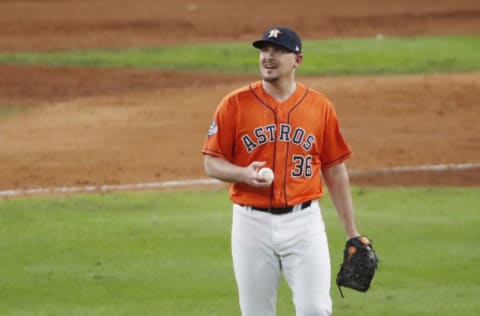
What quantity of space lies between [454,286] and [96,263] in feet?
9.59

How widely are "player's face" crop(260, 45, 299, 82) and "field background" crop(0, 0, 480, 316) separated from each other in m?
2.59

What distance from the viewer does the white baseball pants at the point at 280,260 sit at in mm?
7293

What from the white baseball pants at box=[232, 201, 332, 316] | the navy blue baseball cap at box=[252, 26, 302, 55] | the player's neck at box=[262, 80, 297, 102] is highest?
the navy blue baseball cap at box=[252, 26, 302, 55]

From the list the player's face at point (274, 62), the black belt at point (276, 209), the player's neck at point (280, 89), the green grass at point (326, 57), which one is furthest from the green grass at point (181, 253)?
the green grass at point (326, 57)

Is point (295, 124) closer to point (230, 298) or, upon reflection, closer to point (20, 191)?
point (230, 298)

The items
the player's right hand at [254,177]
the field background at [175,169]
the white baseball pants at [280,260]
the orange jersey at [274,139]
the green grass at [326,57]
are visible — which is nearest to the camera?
the player's right hand at [254,177]

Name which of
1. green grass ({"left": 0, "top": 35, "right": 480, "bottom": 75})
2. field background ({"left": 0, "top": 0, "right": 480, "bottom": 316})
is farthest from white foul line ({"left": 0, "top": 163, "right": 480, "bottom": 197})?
green grass ({"left": 0, "top": 35, "right": 480, "bottom": 75})

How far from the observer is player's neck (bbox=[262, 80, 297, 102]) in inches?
294

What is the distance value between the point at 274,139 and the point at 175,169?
837 cm

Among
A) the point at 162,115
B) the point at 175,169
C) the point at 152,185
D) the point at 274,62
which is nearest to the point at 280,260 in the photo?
the point at 274,62

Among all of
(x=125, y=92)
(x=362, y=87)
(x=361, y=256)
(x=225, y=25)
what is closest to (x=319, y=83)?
(x=362, y=87)

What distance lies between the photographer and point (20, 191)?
14.4 metres

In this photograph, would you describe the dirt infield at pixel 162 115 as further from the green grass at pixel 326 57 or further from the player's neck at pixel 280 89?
the player's neck at pixel 280 89

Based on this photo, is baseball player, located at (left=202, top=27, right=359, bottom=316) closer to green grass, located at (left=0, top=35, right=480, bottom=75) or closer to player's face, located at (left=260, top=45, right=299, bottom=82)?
player's face, located at (left=260, top=45, right=299, bottom=82)
